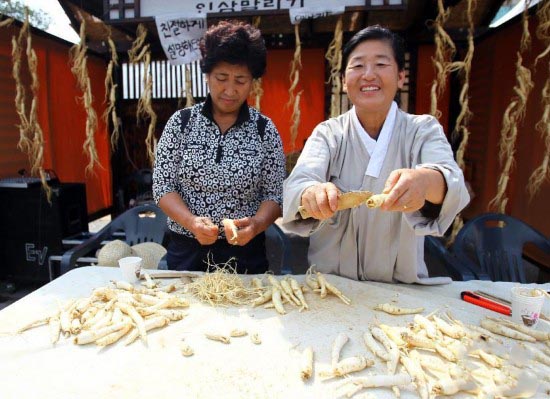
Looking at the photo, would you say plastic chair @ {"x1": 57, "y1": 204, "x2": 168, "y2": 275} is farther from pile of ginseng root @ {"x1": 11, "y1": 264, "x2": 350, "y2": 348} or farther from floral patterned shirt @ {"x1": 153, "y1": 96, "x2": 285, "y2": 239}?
pile of ginseng root @ {"x1": 11, "y1": 264, "x2": 350, "y2": 348}

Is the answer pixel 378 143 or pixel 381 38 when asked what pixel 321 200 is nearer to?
pixel 378 143

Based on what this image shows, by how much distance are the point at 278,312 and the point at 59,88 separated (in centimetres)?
551

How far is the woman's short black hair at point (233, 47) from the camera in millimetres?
2004

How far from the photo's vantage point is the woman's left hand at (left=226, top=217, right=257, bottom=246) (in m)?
1.92

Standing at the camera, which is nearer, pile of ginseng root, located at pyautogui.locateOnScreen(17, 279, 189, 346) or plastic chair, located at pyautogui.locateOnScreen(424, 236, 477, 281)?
pile of ginseng root, located at pyautogui.locateOnScreen(17, 279, 189, 346)

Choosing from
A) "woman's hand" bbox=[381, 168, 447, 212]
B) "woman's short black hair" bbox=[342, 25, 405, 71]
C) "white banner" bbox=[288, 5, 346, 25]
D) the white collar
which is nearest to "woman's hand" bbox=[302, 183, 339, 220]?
"woman's hand" bbox=[381, 168, 447, 212]

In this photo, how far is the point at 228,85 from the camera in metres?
2.10

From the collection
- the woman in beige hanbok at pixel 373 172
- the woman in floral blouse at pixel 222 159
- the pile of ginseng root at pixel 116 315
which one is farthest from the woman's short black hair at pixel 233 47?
the pile of ginseng root at pixel 116 315

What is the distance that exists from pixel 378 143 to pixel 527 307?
88cm

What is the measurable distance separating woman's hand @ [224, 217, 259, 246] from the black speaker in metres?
3.29

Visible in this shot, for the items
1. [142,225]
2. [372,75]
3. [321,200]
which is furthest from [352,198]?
[142,225]

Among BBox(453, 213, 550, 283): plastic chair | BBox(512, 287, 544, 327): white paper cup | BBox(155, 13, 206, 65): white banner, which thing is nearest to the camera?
BBox(512, 287, 544, 327): white paper cup

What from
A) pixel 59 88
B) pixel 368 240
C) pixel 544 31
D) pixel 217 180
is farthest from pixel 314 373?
pixel 59 88

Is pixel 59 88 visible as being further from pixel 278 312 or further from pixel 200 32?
pixel 278 312
